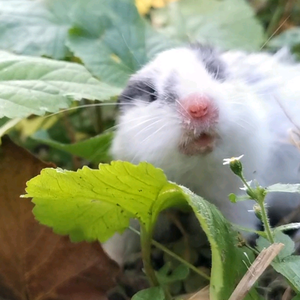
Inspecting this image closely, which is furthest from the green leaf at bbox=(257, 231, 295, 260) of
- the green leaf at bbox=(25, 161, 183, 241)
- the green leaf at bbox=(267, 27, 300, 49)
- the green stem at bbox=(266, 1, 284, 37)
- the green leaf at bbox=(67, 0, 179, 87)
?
the green stem at bbox=(266, 1, 284, 37)

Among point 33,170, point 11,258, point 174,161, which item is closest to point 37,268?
point 11,258

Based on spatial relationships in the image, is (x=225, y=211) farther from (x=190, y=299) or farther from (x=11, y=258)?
(x=11, y=258)

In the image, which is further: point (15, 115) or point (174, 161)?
point (174, 161)

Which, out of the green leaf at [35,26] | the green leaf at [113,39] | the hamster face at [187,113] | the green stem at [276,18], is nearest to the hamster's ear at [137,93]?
the hamster face at [187,113]

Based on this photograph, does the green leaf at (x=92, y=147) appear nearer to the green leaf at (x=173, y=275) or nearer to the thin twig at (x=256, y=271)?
the green leaf at (x=173, y=275)

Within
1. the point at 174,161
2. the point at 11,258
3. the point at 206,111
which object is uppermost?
the point at 206,111
